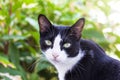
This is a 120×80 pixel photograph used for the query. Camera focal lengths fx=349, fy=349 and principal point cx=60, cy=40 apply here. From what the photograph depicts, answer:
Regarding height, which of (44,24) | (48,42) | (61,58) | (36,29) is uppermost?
(36,29)

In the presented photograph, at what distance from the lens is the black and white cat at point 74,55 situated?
5.61 feet

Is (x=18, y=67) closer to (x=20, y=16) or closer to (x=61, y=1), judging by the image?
(x=20, y=16)

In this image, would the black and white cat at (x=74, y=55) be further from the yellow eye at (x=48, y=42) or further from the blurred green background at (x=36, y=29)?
the blurred green background at (x=36, y=29)

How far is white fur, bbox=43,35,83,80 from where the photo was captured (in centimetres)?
168

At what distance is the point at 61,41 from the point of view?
1.71 metres

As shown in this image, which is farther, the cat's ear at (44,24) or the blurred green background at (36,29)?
the blurred green background at (36,29)

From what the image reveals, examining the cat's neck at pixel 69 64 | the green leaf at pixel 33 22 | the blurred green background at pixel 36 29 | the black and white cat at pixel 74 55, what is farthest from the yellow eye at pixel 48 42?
the green leaf at pixel 33 22

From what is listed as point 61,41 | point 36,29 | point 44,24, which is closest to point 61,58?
point 61,41

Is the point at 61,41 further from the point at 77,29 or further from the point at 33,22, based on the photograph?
the point at 33,22

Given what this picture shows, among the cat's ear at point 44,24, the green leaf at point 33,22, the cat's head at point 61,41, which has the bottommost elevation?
the cat's head at point 61,41

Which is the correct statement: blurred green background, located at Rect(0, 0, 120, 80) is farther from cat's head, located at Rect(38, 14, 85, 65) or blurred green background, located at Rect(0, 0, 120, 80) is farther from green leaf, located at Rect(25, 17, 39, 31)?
cat's head, located at Rect(38, 14, 85, 65)

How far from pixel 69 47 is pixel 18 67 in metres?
0.65

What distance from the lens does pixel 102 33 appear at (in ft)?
8.08

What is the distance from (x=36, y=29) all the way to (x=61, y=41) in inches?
24.8
